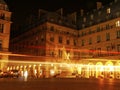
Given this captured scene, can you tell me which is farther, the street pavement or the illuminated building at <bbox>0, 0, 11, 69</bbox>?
the illuminated building at <bbox>0, 0, 11, 69</bbox>

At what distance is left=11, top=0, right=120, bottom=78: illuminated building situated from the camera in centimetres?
5206

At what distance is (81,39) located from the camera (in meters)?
61.9

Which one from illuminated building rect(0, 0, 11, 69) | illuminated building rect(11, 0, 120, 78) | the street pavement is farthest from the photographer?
illuminated building rect(11, 0, 120, 78)

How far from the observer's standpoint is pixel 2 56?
147 ft

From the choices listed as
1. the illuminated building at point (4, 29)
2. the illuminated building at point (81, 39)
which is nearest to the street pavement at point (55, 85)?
the illuminated building at point (4, 29)

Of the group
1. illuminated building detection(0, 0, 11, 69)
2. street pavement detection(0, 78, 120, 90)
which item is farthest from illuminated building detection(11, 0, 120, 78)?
street pavement detection(0, 78, 120, 90)

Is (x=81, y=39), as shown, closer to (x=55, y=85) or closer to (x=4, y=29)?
(x=4, y=29)

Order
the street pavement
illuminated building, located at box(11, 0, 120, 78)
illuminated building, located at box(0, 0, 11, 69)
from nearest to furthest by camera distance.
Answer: the street pavement → illuminated building, located at box(0, 0, 11, 69) → illuminated building, located at box(11, 0, 120, 78)

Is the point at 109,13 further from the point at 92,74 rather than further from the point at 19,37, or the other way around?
the point at 19,37

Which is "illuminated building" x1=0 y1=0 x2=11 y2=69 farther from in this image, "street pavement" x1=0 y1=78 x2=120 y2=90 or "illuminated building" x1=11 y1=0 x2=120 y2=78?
"street pavement" x1=0 y1=78 x2=120 y2=90

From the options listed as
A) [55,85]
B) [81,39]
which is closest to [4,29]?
[81,39]

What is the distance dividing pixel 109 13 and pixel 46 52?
17550 millimetres

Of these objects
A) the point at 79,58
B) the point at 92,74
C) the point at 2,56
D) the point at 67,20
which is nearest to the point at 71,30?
the point at 67,20

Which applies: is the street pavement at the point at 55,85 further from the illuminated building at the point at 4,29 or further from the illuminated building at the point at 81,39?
the illuminated building at the point at 81,39
